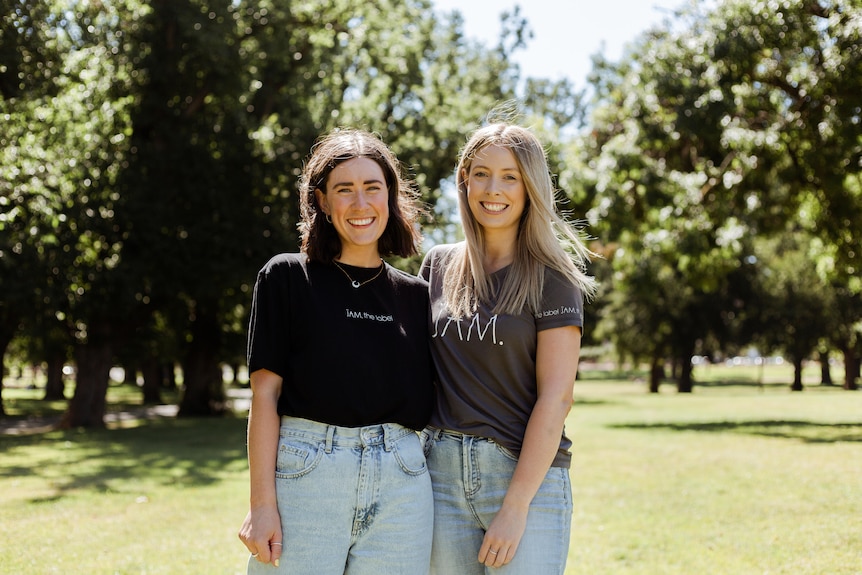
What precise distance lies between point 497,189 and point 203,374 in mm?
24092

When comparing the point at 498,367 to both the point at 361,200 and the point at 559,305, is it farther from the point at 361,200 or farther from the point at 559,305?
the point at 361,200

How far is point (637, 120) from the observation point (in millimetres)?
19391

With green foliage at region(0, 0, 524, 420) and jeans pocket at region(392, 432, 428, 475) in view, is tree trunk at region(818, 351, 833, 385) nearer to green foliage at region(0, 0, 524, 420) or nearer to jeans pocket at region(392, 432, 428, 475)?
green foliage at region(0, 0, 524, 420)

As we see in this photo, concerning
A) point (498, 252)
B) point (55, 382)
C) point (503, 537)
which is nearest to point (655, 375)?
point (55, 382)

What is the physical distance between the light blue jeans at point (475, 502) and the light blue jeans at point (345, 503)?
185mm

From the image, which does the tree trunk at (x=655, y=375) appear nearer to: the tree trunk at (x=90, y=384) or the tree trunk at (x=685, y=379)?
the tree trunk at (x=685, y=379)

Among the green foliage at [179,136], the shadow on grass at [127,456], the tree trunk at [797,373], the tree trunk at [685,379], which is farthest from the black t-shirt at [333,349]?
the tree trunk at [797,373]

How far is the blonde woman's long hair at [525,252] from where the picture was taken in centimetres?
311

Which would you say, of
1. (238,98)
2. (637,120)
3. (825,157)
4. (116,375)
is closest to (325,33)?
(238,98)

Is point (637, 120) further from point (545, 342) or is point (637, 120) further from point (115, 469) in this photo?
point (545, 342)

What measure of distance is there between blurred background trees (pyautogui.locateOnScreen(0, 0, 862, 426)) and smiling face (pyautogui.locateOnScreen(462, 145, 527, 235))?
1205cm

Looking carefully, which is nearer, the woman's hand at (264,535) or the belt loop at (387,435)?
the woman's hand at (264,535)

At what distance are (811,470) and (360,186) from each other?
37.6ft

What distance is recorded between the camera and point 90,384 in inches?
846
